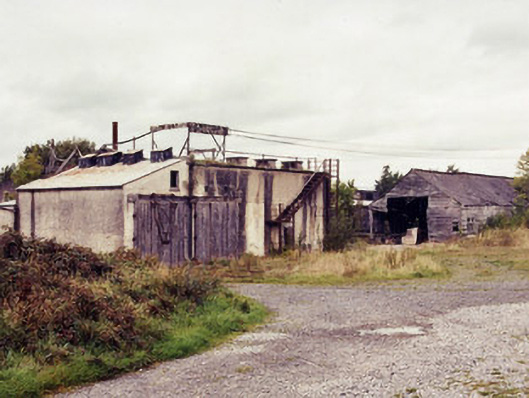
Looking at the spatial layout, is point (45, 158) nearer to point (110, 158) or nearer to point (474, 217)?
point (110, 158)

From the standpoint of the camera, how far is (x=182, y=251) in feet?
85.9

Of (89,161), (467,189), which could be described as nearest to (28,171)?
(89,161)

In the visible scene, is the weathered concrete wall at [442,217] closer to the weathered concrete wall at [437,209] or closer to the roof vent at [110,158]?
the weathered concrete wall at [437,209]

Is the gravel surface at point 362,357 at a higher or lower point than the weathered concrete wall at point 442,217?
lower

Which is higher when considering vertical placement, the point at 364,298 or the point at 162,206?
the point at 162,206

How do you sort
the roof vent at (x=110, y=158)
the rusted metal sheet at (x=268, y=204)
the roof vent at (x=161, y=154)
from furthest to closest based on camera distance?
the rusted metal sheet at (x=268, y=204)
the roof vent at (x=110, y=158)
the roof vent at (x=161, y=154)

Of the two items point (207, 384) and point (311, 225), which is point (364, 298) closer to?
point (207, 384)

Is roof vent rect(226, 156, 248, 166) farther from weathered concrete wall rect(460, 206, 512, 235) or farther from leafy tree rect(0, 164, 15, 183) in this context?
leafy tree rect(0, 164, 15, 183)

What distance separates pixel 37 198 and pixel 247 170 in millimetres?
10035

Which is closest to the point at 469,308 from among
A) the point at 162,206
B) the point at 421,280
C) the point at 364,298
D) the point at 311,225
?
the point at 364,298

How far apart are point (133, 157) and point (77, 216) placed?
4.19 metres

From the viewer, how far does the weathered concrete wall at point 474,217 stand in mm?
40844

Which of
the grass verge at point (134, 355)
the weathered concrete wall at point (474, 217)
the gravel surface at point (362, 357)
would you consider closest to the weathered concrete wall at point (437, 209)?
the weathered concrete wall at point (474, 217)

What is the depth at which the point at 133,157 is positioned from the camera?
29.0m
